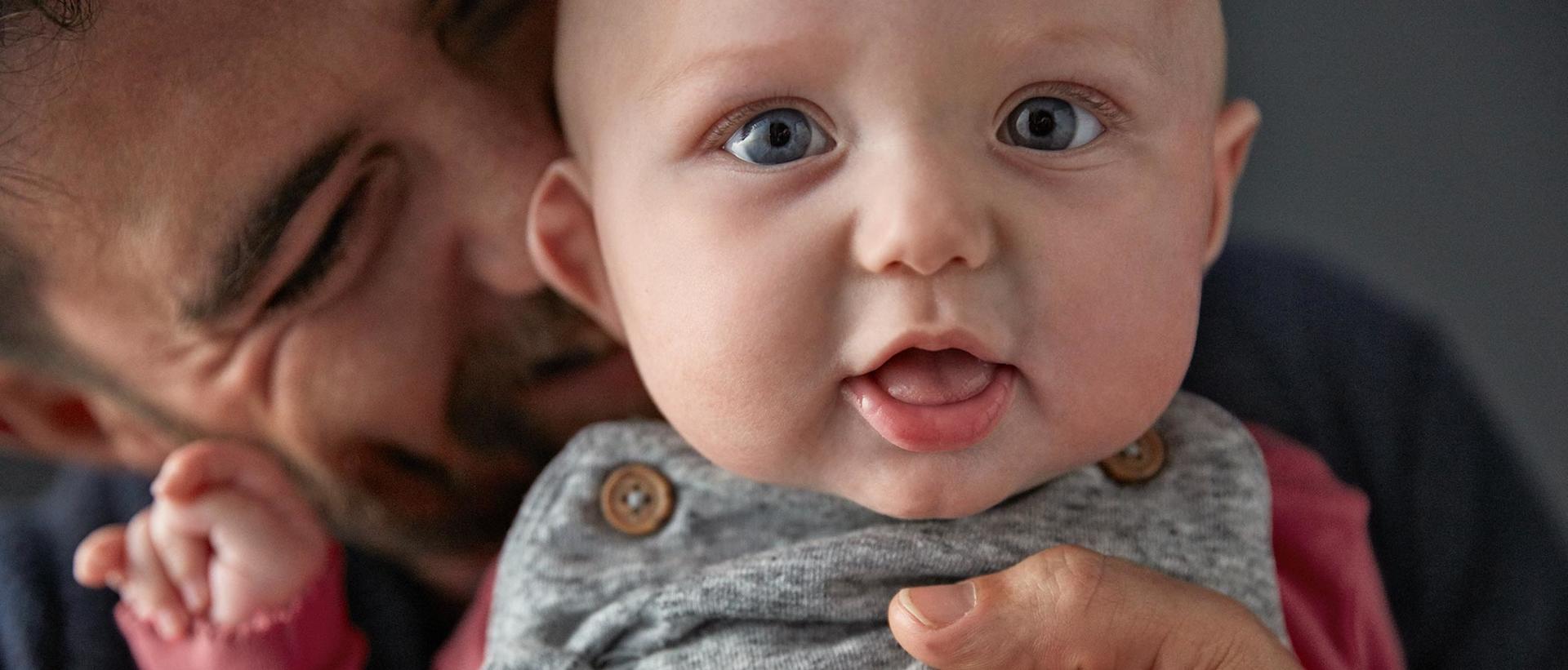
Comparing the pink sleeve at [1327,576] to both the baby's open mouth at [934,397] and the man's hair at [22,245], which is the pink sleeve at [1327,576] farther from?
the man's hair at [22,245]

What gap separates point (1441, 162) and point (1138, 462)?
1134 millimetres

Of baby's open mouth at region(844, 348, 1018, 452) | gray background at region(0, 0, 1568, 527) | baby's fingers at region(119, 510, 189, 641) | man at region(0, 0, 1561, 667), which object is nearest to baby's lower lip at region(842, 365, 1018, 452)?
baby's open mouth at region(844, 348, 1018, 452)

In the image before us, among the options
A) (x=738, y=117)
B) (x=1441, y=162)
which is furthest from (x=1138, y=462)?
(x=1441, y=162)

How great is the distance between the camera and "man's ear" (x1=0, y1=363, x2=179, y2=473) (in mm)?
1172

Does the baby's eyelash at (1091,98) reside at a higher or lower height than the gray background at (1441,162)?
higher

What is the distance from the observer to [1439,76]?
6.07 ft

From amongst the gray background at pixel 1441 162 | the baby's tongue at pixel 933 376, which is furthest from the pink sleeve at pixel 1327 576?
the gray background at pixel 1441 162

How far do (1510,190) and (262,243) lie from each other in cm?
158

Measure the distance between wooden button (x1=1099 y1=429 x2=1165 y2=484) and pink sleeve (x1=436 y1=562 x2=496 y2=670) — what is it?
0.50 metres

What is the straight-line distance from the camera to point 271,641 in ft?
3.66

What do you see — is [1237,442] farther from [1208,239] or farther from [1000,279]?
[1000,279]

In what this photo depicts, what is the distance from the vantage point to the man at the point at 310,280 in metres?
0.91

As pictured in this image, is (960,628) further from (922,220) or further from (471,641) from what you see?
(471,641)

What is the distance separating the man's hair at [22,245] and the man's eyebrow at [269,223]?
0.41ft
